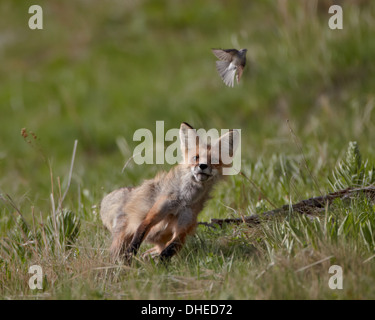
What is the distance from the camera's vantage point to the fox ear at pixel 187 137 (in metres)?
4.80

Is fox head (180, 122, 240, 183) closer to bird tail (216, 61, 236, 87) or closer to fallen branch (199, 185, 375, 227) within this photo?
fallen branch (199, 185, 375, 227)

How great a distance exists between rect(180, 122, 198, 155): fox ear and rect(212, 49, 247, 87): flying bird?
684 millimetres

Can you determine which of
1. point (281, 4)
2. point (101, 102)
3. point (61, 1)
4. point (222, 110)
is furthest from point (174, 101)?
point (61, 1)

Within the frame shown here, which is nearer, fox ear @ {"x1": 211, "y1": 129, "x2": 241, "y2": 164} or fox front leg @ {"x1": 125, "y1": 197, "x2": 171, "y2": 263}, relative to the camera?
fox front leg @ {"x1": 125, "y1": 197, "x2": 171, "y2": 263}

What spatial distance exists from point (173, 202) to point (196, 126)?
197 inches

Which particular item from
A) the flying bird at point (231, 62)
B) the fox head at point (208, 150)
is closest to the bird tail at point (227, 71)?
the flying bird at point (231, 62)

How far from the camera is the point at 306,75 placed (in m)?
11.8

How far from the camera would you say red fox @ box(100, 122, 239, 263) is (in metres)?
4.57

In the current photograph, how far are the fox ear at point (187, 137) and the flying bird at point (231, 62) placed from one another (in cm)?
68

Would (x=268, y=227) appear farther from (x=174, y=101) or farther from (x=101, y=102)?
(x=101, y=102)

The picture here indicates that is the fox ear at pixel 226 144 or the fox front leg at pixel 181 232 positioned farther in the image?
the fox ear at pixel 226 144

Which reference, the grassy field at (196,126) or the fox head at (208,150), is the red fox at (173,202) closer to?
the fox head at (208,150)

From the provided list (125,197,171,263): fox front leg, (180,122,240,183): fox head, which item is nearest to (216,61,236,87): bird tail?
(180,122,240,183): fox head
